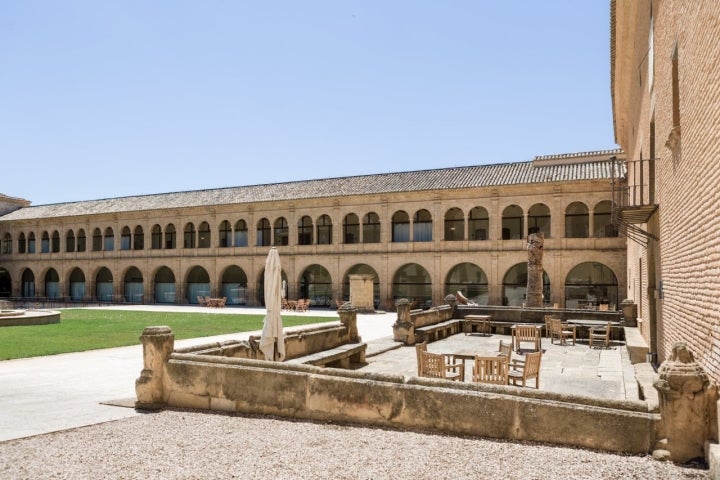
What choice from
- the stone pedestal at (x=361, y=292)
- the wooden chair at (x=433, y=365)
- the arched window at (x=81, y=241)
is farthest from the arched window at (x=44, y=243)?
the wooden chair at (x=433, y=365)

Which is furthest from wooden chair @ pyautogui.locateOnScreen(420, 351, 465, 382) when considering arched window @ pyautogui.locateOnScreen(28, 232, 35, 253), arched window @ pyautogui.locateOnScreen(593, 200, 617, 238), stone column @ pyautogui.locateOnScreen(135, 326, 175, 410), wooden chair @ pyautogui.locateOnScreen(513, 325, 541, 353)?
arched window @ pyautogui.locateOnScreen(28, 232, 35, 253)

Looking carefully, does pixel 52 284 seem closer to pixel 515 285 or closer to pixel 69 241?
pixel 69 241

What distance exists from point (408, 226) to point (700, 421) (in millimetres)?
30669

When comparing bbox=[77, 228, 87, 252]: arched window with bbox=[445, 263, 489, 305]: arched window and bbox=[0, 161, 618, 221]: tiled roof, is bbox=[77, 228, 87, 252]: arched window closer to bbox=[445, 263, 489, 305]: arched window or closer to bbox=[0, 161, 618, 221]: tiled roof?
bbox=[0, 161, 618, 221]: tiled roof

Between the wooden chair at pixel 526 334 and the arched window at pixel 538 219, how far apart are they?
56.7 feet

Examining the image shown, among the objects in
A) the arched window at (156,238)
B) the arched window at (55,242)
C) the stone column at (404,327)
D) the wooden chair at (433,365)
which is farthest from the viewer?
the arched window at (55,242)

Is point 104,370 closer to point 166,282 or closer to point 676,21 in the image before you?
point 676,21

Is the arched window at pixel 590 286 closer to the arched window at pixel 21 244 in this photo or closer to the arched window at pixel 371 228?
the arched window at pixel 371 228

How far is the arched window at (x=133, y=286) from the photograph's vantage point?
45.0m

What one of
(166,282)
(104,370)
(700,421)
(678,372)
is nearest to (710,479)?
(700,421)

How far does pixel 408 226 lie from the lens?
117 ft

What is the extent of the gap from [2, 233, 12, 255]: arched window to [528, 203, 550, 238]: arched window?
47.1 meters

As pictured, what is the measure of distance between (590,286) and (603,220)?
12.7ft

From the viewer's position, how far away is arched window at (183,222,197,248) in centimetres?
4304
